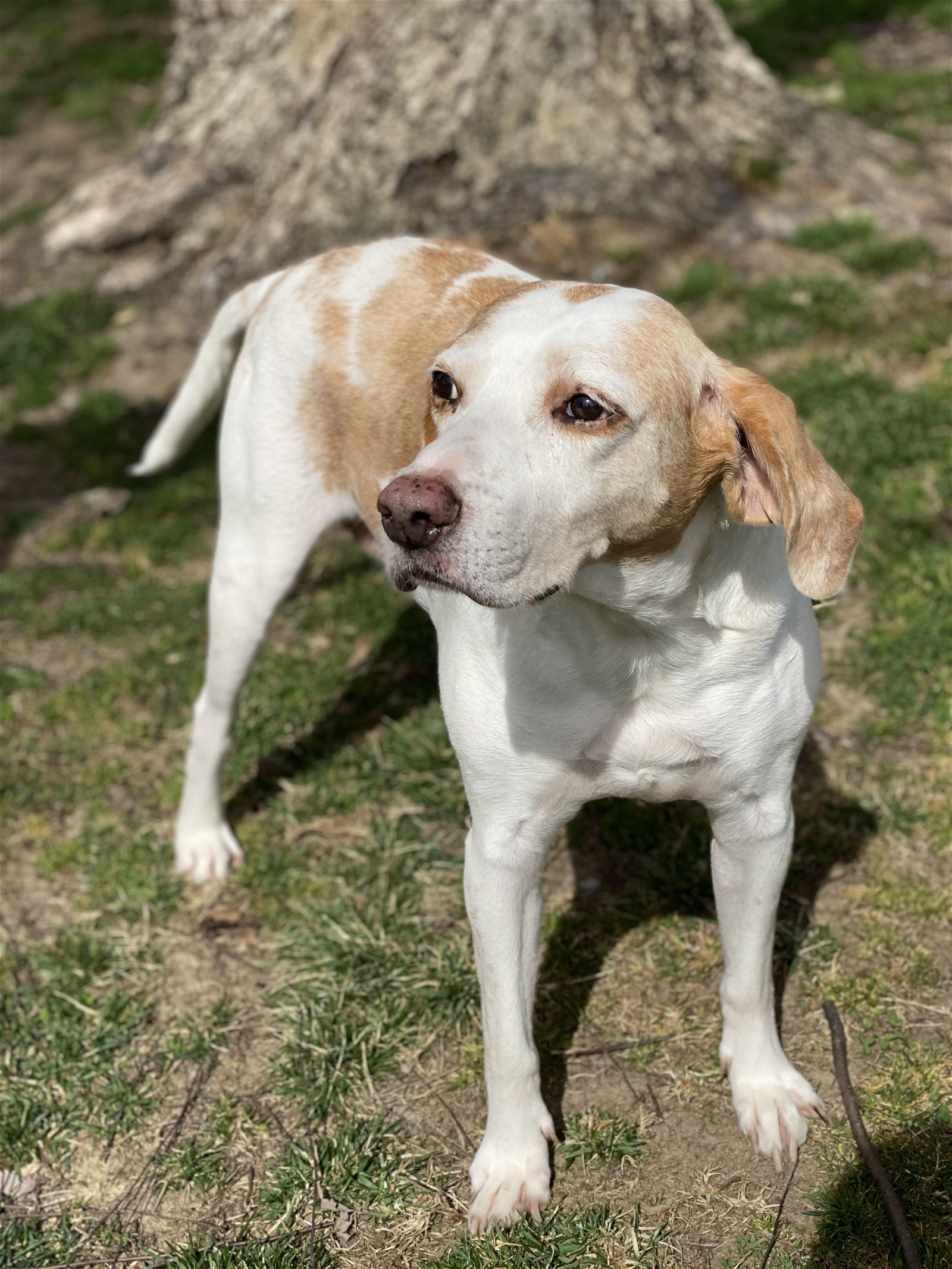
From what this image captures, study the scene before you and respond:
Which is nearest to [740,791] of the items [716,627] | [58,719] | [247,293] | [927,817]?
[716,627]

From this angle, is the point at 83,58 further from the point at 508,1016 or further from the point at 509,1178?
the point at 509,1178

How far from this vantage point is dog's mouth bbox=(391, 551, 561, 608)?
87.2 inches

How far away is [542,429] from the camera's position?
229cm

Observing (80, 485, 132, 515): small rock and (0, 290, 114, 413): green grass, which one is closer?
(80, 485, 132, 515): small rock

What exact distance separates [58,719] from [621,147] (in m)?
4.28

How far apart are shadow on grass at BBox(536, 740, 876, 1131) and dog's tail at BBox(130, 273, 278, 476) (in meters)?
1.81

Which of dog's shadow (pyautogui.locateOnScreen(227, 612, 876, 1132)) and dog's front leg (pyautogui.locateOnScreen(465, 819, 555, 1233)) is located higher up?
dog's front leg (pyautogui.locateOnScreen(465, 819, 555, 1233))

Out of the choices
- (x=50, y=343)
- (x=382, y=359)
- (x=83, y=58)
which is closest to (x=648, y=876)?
(x=382, y=359)

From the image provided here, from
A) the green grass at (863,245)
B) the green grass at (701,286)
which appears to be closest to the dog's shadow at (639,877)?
the green grass at (701,286)

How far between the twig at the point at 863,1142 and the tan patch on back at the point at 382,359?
5.57 ft

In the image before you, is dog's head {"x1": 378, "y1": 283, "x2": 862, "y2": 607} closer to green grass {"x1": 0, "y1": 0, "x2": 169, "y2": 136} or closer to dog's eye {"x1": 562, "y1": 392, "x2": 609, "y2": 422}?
dog's eye {"x1": 562, "y1": 392, "x2": 609, "y2": 422}

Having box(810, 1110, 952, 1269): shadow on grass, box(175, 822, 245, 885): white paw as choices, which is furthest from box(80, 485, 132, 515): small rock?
box(810, 1110, 952, 1269): shadow on grass

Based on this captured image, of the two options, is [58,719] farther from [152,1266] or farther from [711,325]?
[711,325]

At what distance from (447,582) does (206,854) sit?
2093 millimetres
